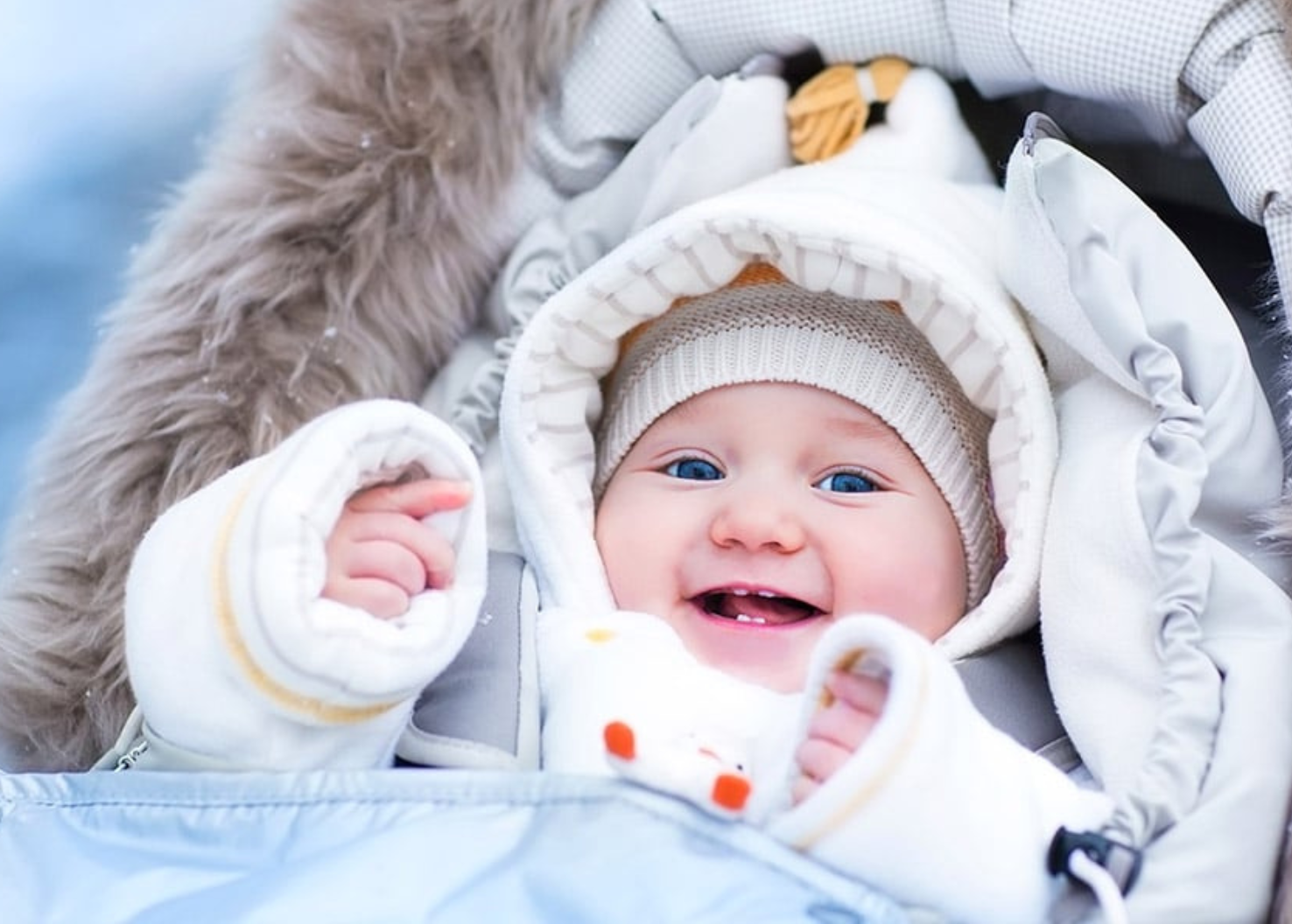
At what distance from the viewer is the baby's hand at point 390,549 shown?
2.91 feet

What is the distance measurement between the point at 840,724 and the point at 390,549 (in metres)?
0.25

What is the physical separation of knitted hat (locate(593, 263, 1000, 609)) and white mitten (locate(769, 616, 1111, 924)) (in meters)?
0.28

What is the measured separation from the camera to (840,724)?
2.72 ft

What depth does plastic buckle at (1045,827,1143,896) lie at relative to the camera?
0.82 meters

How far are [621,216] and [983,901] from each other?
60cm

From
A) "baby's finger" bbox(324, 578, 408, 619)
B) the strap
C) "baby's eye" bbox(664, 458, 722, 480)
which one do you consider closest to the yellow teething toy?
"baby's eye" bbox(664, 458, 722, 480)

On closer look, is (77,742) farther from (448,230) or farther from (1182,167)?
(1182,167)

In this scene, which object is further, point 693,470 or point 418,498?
point 693,470

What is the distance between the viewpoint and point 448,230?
4.02 ft

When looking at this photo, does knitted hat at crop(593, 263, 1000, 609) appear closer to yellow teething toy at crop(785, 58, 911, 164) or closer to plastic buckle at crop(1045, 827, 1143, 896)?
yellow teething toy at crop(785, 58, 911, 164)

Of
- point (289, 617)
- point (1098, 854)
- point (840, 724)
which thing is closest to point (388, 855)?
point (289, 617)

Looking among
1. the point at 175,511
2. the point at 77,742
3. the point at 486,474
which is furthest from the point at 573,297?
the point at 77,742

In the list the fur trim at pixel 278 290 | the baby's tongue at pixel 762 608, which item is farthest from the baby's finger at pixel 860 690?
the fur trim at pixel 278 290

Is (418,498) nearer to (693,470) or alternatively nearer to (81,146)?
(693,470)
